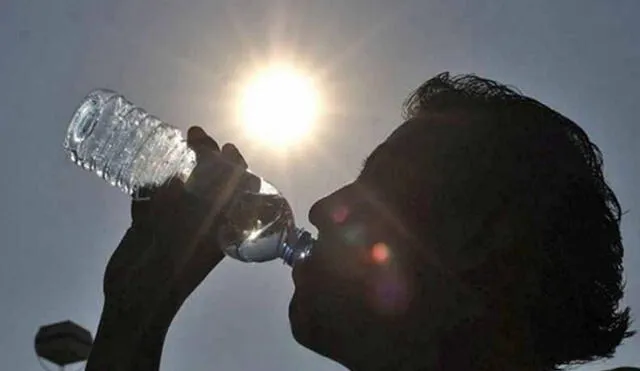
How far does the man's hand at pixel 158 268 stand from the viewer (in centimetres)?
212

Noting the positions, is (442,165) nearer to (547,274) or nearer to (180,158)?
(547,274)

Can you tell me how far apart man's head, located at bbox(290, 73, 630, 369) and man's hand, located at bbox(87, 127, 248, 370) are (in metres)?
0.27

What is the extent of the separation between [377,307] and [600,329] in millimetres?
399

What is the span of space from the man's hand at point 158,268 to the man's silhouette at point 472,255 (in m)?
0.27

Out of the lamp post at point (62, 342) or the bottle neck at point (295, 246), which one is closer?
the bottle neck at point (295, 246)

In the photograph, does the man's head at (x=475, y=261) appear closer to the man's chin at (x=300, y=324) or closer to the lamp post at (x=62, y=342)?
the man's chin at (x=300, y=324)

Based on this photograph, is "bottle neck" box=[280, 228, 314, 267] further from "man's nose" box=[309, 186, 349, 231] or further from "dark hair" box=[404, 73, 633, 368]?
"dark hair" box=[404, 73, 633, 368]

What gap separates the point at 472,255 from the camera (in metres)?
1.85

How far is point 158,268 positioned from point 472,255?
647mm

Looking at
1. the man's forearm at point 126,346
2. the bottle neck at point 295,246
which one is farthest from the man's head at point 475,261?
the bottle neck at point 295,246

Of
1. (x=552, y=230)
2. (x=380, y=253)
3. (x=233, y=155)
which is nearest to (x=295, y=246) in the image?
(x=233, y=155)

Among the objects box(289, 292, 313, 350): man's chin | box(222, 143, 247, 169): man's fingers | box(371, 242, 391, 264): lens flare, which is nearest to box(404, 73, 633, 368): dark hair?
box(371, 242, 391, 264): lens flare

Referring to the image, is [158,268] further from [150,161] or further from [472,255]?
[150,161]

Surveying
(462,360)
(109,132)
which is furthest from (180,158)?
(462,360)
